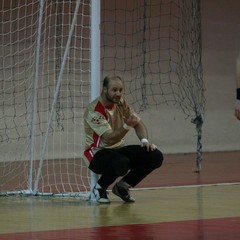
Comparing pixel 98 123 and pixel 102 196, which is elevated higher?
pixel 98 123

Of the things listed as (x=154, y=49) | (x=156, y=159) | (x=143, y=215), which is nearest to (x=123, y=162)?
(x=156, y=159)

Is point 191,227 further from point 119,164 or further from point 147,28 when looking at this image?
point 147,28

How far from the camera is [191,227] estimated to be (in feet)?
21.3

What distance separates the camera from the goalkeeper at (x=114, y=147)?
8.23 m

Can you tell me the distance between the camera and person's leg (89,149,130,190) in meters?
8.18

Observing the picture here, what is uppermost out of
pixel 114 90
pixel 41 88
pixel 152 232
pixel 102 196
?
pixel 41 88

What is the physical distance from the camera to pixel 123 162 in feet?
26.9

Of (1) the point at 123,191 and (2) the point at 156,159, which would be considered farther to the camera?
(1) the point at 123,191

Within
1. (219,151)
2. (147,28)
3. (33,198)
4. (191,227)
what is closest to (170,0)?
(147,28)

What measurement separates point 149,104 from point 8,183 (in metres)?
6.60

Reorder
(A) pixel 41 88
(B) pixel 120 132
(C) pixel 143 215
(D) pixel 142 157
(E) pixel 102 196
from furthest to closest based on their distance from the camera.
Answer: (A) pixel 41 88
(E) pixel 102 196
(D) pixel 142 157
(B) pixel 120 132
(C) pixel 143 215

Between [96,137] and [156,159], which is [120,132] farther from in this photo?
[156,159]

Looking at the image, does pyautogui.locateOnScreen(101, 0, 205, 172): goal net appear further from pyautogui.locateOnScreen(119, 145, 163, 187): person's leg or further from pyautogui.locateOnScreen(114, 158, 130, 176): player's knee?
pyautogui.locateOnScreen(114, 158, 130, 176): player's knee

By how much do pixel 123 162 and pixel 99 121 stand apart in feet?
1.56
